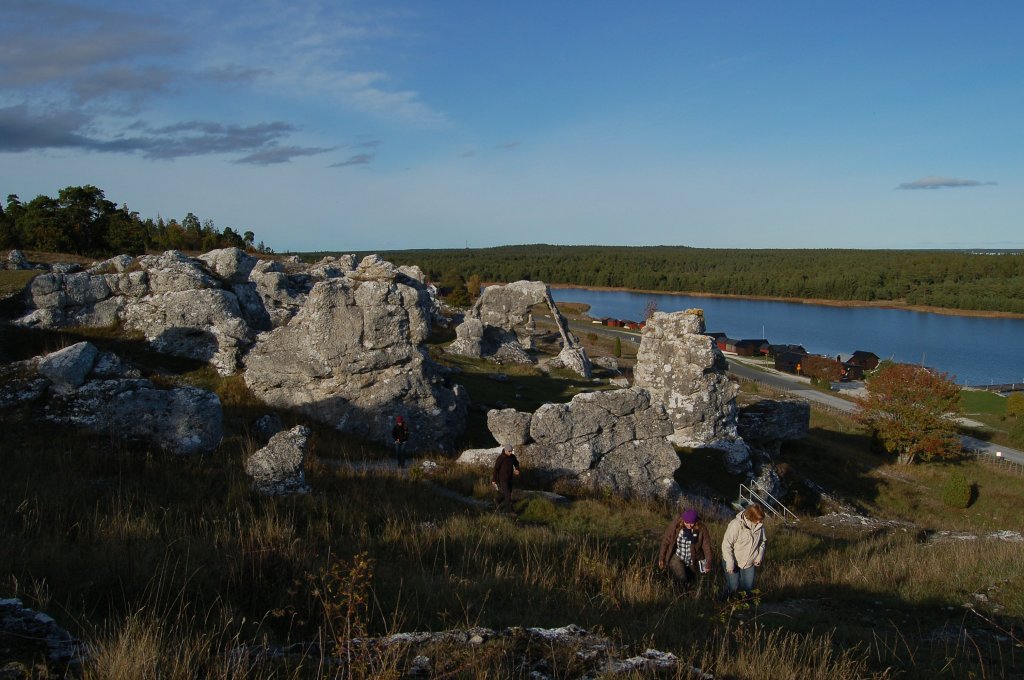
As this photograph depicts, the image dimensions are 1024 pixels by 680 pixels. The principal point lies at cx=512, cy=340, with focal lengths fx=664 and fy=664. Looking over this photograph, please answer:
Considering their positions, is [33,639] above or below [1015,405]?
above

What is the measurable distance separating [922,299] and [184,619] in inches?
6227

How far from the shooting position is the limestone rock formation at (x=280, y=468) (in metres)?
9.51

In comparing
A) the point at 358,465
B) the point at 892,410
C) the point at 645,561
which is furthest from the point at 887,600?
the point at 892,410

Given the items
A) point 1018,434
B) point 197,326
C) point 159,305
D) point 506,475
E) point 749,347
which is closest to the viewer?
point 506,475

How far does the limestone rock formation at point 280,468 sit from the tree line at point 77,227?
152 ft

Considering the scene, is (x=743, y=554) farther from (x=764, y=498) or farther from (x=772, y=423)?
(x=772, y=423)

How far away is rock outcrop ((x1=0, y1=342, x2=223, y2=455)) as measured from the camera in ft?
36.0

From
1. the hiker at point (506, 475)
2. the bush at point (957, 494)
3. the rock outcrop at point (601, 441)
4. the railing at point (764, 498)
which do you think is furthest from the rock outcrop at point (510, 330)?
the hiker at point (506, 475)

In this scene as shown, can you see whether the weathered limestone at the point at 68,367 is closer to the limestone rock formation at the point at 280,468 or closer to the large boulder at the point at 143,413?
the large boulder at the point at 143,413

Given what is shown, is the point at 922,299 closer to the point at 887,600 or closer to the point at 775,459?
the point at 775,459

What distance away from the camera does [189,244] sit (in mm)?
64250

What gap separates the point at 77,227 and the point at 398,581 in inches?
2136

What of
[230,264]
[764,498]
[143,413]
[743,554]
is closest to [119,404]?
[143,413]

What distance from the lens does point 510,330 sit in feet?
126
